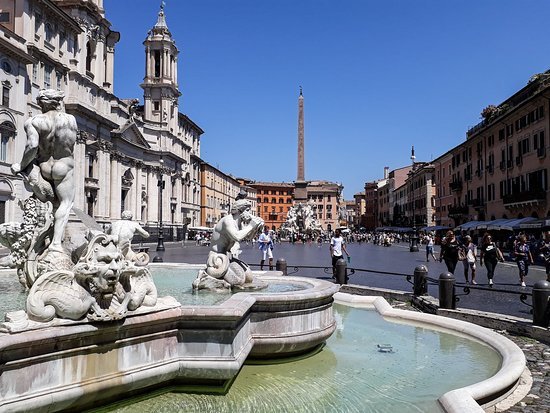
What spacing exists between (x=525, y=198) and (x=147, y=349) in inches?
1322

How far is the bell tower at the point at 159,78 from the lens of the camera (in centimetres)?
6462

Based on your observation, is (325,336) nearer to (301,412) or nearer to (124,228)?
(301,412)

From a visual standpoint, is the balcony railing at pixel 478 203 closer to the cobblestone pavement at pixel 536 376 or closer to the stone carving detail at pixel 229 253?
the cobblestone pavement at pixel 536 376

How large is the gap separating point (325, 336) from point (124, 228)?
125 inches

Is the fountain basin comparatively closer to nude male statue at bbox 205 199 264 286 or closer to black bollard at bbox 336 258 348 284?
nude male statue at bbox 205 199 264 286

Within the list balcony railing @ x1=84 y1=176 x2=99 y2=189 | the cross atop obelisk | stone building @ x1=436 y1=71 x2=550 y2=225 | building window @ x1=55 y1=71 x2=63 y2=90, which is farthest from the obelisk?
building window @ x1=55 y1=71 x2=63 y2=90

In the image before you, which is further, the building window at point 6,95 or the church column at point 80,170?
the church column at point 80,170

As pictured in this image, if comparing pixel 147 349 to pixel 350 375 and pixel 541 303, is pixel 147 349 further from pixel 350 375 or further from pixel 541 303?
pixel 541 303

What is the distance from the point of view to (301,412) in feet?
13.5

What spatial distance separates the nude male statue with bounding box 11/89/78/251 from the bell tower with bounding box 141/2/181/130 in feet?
199

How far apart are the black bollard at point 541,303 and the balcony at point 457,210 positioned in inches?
1646

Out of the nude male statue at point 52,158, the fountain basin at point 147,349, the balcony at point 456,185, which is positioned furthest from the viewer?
the balcony at point 456,185

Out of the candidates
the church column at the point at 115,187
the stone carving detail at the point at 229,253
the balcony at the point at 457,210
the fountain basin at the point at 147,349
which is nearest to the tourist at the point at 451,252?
the stone carving detail at the point at 229,253

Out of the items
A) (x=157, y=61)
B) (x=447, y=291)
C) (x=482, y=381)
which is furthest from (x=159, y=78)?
(x=482, y=381)
